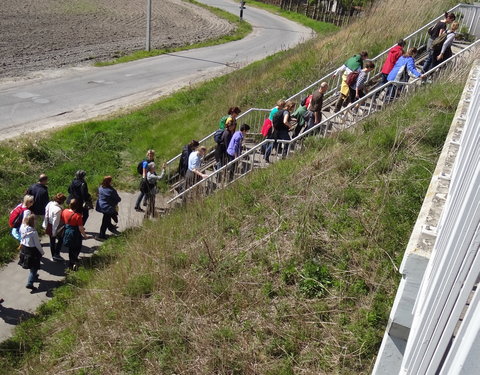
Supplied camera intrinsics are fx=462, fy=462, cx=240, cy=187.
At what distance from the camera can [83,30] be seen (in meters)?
34.2

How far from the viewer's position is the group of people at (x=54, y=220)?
782cm

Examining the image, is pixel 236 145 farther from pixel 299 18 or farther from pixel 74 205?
pixel 299 18

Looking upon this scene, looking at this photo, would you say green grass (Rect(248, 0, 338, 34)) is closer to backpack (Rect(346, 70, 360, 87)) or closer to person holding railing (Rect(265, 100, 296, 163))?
backpack (Rect(346, 70, 360, 87))

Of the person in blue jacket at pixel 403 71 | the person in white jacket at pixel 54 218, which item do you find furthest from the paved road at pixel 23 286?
the person in blue jacket at pixel 403 71

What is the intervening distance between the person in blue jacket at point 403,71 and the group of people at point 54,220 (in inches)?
273

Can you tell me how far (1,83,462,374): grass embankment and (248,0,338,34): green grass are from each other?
1230 inches

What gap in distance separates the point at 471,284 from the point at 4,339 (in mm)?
7255

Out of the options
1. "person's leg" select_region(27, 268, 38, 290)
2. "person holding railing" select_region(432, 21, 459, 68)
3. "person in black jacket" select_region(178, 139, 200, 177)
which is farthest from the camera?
→ "person holding railing" select_region(432, 21, 459, 68)

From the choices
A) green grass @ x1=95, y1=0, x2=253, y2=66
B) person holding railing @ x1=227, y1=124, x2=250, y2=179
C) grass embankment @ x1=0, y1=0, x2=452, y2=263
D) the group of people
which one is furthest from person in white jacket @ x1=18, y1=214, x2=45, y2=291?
green grass @ x1=95, y1=0, x2=253, y2=66

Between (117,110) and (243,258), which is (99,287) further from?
(117,110)

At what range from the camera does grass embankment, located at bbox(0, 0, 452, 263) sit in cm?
1336

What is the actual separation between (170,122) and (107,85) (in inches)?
263

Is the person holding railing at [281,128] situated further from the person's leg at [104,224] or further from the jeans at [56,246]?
the jeans at [56,246]

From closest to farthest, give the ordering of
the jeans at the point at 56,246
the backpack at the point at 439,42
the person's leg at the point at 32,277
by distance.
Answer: the person's leg at the point at 32,277, the jeans at the point at 56,246, the backpack at the point at 439,42
